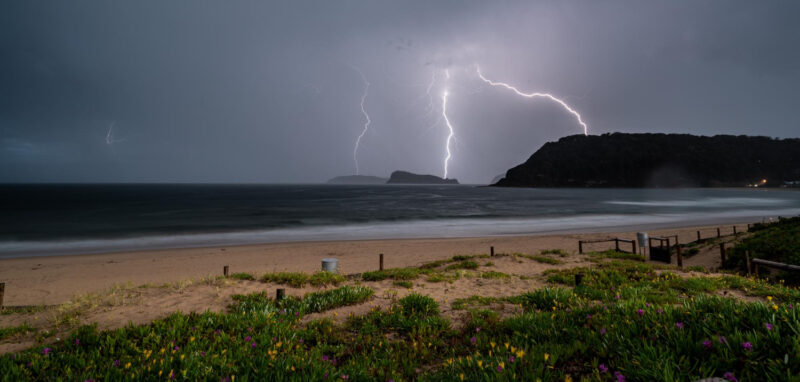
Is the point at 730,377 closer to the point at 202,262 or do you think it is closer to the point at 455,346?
the point at 455,346

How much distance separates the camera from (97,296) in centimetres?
804

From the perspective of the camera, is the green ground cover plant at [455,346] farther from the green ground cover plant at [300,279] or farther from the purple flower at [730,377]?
the green ground cover plant at [300,279]

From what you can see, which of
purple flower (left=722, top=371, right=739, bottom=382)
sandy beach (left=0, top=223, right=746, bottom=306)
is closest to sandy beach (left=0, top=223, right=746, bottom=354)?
sandy beach (left=0, top=223, right=746, bottom=306)

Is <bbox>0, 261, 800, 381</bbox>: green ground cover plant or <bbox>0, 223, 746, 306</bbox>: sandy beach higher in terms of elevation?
<bbox>0, 261, 800, 381</bbox>: green ground cover plant

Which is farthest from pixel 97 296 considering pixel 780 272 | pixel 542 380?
pixel 780 272

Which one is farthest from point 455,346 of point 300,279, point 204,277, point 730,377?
point 204,277

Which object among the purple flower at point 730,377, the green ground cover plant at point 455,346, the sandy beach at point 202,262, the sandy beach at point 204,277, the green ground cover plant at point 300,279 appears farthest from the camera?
the sandy beach at point 202,262

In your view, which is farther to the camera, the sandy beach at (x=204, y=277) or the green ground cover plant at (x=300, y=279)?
the green ground cover plant at (x=300, y=279)

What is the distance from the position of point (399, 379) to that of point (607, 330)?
2.79 metres

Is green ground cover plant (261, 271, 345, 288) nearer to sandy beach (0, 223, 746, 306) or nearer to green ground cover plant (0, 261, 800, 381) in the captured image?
sandy beach (0, 223, 746, 306)

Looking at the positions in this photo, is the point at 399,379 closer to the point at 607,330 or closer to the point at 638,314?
the point at 607,330

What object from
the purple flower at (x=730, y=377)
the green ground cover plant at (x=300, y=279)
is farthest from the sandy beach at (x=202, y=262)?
the purple flower at (x=730, y=377)

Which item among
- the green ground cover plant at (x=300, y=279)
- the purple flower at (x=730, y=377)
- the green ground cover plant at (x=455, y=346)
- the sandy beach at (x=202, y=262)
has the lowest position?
the sandy beach at (x=202, y=262)

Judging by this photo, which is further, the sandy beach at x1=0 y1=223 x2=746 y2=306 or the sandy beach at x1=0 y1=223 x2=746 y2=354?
the sandy beach at x1=0 y1=223 x2=746 y2=306
